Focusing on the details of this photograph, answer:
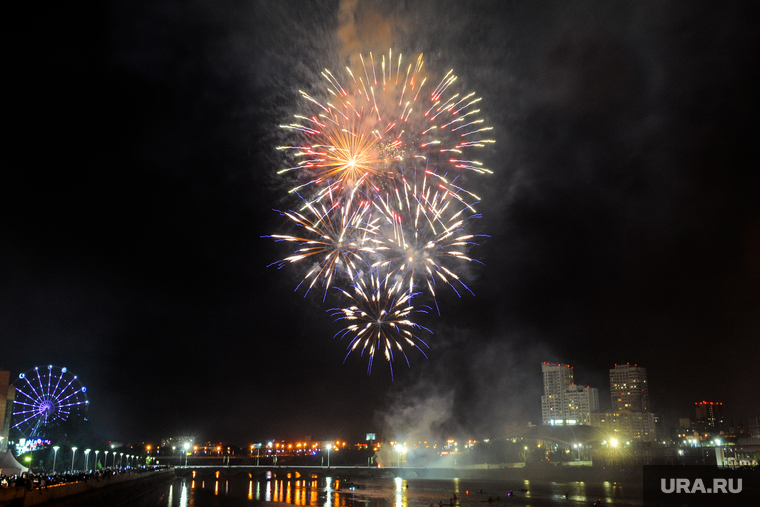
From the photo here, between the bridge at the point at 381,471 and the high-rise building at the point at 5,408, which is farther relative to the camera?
the bridge at the point at 381,471

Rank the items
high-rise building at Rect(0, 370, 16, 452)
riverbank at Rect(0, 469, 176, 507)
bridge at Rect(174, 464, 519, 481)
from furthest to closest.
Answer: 1. bridge at Rect(174, 464, 519, 481)
2. high-rise building at Rect(0, 370, 16, 452)
3. riverbank at Rect(0, 469, 176, 507)

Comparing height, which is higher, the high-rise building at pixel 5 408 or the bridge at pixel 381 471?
the high-rise building at pixel 5 408

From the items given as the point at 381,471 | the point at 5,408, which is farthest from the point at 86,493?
the point at 381,471

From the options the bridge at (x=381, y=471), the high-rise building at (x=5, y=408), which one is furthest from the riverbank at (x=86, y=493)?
the bridge at (x=381, y=471)

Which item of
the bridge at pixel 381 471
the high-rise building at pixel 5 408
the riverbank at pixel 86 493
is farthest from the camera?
the bridge at pixel 381 471

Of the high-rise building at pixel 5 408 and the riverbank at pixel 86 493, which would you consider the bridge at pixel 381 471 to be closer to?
the riverbank at pixel 86 493

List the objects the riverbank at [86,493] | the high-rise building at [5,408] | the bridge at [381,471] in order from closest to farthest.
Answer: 1. the riverbank at [86,493]
2. the high-rise building at [5,408]
3. the bridge at [381,471]

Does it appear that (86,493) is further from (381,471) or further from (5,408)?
(381,471)

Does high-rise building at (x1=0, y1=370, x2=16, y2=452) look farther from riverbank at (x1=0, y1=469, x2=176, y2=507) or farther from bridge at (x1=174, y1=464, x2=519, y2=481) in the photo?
bridge at (x1=174, y1=464, x2=519, y2=481)

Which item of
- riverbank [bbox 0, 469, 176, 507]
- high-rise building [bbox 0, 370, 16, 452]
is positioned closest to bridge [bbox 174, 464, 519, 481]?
riverbank [bbox 0, 469, 176, 507]
